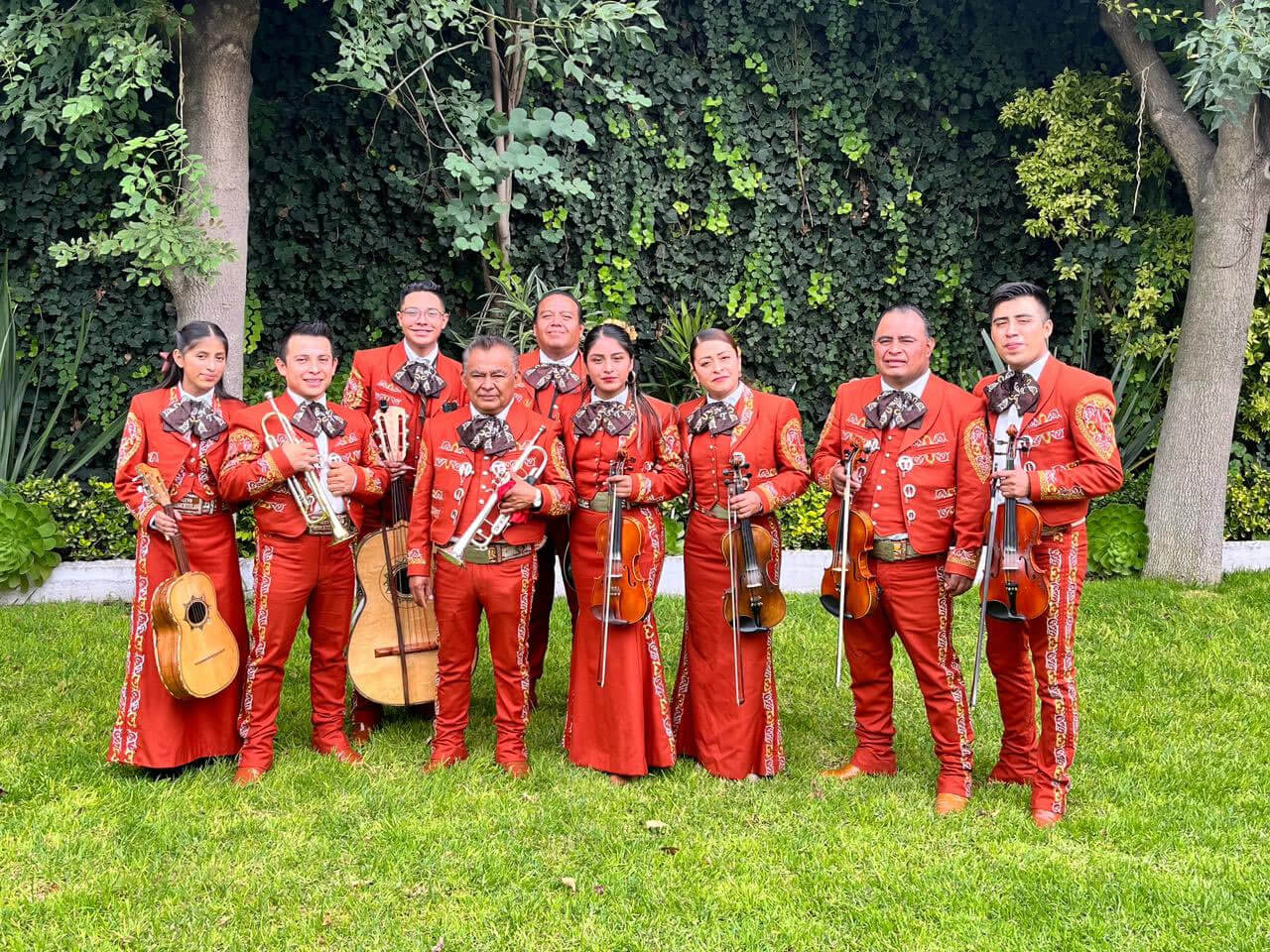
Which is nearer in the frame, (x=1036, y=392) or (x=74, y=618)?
(x=1036, y=392)

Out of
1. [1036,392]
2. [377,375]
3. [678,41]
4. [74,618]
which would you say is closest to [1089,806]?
[1036,392]

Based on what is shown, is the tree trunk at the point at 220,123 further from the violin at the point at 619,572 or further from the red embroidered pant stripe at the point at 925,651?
the red embroidered pant stripe at the point at 925,651

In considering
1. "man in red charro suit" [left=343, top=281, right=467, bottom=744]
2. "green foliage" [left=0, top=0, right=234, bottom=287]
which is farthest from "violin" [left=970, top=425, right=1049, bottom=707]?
"green foliage" [left=0, top=0, right=234, bottom=287]

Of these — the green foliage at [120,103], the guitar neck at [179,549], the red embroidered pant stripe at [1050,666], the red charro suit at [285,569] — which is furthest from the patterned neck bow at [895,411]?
the green foliage at [120,103]

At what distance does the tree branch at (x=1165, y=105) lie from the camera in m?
7.61

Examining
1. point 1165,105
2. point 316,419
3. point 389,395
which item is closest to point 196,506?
point 316,419

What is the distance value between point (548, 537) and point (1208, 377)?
5095 mm

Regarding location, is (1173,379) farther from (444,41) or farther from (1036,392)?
(444,41)

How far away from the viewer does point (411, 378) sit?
507cm

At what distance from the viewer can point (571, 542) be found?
482cm

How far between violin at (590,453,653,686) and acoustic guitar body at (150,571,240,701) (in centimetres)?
156

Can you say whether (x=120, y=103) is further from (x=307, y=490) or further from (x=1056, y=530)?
(x=1056, y=530)

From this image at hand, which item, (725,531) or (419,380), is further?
(419,380)

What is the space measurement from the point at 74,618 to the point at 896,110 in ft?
23.8
